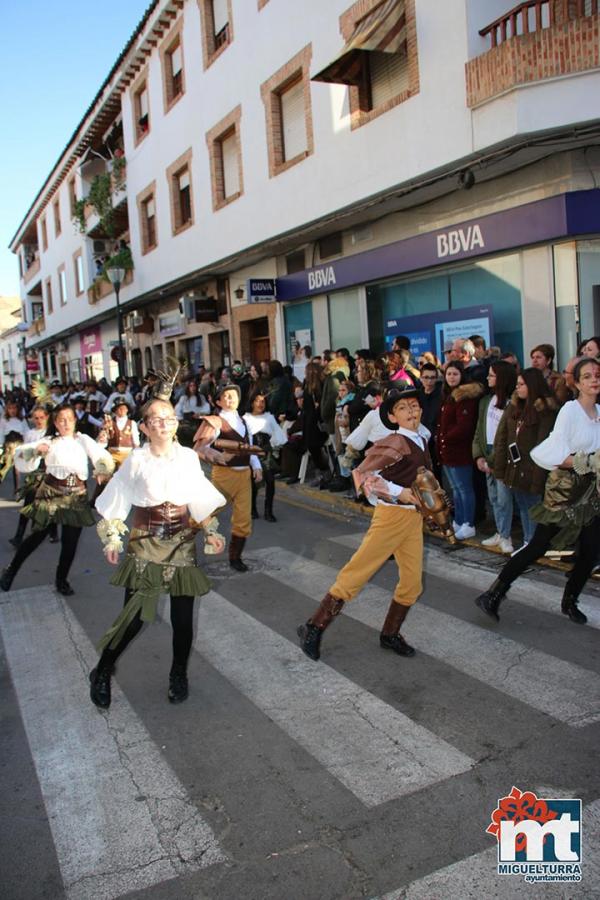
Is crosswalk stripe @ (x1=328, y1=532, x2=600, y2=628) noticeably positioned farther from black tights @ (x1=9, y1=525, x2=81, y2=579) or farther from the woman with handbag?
black tights @ (x1=9, y1=525, x2=81, y2=579)

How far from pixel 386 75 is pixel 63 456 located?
930 cm

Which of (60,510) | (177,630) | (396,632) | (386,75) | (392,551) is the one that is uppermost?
(386,75)

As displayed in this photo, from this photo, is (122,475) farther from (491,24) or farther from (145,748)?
(491,24)

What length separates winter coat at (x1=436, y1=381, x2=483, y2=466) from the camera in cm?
791

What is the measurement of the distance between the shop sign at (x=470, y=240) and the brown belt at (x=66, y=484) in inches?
279

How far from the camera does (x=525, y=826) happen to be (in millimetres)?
3068

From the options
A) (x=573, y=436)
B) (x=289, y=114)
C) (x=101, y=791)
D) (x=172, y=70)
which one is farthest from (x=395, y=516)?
(x=172, y=70)

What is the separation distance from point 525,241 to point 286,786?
355 inches

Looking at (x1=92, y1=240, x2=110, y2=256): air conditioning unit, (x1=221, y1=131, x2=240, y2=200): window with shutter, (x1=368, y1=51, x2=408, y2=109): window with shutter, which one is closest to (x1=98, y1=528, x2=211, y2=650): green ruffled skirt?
(x1=368, y1=51, x2=408, y2=109): window with shutter

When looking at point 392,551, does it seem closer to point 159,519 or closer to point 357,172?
point 159,519

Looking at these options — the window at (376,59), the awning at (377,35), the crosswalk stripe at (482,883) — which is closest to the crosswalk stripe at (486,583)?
the crosswalk stripe at (482,883)

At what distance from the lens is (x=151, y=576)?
4363 millimetres

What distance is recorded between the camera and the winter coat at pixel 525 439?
21.3 ft

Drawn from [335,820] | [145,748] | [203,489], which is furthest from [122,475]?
[335,820]
